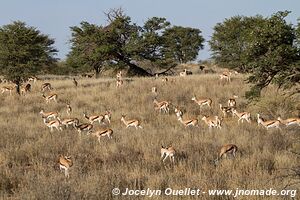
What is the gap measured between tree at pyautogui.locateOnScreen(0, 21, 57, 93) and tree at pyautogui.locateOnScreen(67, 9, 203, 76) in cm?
654

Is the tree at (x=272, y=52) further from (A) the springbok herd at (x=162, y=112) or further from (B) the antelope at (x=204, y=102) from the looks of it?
(B) the antelope at (x=204, y=102)

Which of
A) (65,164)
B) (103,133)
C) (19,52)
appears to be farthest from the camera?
(19,52)

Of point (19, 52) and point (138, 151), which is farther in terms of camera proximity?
point (19, 52)

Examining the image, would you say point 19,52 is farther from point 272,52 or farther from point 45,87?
point 272,52

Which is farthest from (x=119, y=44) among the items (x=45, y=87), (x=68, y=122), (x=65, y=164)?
(x=65, y=164)

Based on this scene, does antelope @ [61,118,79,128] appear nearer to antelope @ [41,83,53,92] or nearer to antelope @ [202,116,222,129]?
antelope @ [202,116,222,129]

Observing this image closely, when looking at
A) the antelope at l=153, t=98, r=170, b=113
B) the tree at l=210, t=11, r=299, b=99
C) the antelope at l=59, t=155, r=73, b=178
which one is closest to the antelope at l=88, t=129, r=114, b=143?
the antelope at l=59, t=155, r=73, b=178

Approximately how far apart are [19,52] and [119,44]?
10.8 m

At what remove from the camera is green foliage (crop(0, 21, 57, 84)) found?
94.1 feet

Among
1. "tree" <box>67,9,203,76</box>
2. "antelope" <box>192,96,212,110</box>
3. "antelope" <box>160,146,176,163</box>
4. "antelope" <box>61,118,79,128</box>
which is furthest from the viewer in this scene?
"tree" <box>67,9,203,76</box>

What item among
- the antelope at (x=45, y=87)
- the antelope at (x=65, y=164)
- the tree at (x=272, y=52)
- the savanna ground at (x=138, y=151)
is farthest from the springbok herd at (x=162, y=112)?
the tree at (x=272, y=52)

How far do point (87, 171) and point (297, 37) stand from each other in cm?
575

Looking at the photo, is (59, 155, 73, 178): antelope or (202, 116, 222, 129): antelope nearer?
(59, 155, 73, 178): antelope

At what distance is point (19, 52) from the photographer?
28.9 meters
